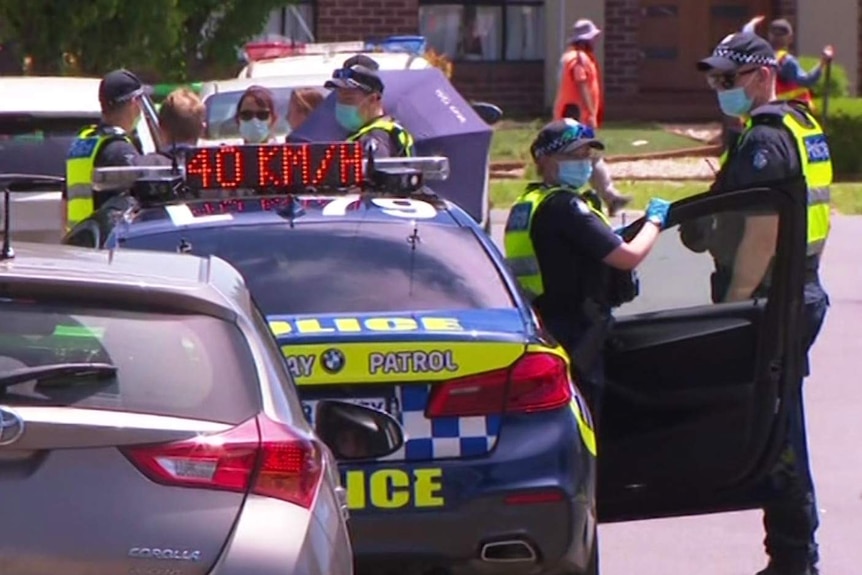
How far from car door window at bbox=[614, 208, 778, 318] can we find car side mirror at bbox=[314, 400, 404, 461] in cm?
195

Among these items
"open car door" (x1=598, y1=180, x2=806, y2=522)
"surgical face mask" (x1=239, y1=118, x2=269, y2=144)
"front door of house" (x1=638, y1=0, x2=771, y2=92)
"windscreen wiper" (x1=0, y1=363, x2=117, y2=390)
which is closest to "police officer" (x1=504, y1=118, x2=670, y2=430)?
"open car door" (x1=598, y1=180, x2=806, y2=522)

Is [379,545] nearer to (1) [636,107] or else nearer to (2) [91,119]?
(2) [91,119]

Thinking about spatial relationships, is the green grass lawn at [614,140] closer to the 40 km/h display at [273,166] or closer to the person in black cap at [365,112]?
the person in black cap at [365,112]

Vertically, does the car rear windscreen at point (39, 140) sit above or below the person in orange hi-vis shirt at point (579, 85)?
above

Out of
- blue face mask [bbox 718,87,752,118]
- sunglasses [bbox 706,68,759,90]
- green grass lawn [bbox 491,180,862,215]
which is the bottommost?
green grass lawn [bbox 491,180,862,215]

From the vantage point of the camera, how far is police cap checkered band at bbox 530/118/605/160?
6.80 m

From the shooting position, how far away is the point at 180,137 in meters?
9.25

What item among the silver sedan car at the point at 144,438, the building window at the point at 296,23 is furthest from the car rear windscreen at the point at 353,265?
the building window at the point at 296,23

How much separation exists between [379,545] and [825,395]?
5473 millimetres

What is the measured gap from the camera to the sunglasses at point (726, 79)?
23.4ft

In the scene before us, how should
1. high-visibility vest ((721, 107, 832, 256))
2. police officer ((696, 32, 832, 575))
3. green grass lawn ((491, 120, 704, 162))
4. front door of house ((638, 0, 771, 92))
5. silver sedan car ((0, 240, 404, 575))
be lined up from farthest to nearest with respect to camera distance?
front door of house ((638, 0, 771, 92)), green grass lawn ((491, 120, 704, 162)), high-visibility vest ((721, 107, 832, 256)), police officer ((696, 32, 832, 575)), silver sedan car ((0, 240, 404, 575))

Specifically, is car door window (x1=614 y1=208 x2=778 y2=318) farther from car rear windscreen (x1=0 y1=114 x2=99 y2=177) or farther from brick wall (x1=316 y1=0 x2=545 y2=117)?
brick wall (x1=316 y1=0 x2=545 y2=117)

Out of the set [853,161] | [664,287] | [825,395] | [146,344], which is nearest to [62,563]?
[146,344]

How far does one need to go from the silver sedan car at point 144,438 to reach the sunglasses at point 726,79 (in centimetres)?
348
